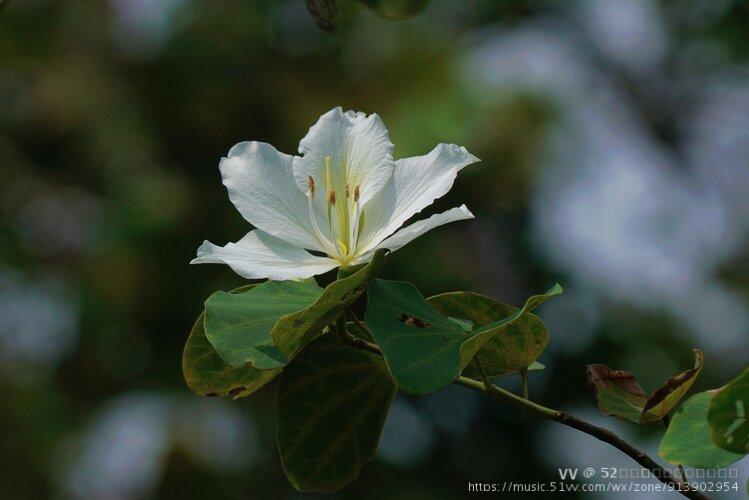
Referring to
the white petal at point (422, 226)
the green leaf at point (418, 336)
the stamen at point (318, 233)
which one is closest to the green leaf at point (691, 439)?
the green leaf at point (418, 336)

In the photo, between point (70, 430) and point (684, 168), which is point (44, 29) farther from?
point (684, 168)

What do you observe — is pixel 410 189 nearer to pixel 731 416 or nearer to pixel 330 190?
pixel 330 190

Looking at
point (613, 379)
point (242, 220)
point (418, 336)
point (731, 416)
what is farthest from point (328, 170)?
point (242, 220)

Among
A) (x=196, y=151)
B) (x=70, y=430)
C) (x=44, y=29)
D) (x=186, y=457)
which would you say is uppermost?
(x=44, y=29)

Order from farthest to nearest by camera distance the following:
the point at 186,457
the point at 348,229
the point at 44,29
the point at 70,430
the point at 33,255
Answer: the point at 44,29 → the point at 33,255 → the point at 70,430 → the point at 186,457 → the point at 348,229

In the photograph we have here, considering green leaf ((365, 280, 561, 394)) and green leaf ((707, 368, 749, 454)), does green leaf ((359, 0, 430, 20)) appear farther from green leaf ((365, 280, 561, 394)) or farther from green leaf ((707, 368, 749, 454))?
green leaf ((707, 368, 749, 454))

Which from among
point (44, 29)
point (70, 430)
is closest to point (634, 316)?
point (70, 430)

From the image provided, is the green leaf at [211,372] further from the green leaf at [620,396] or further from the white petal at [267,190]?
the green leaf at [620,396]
